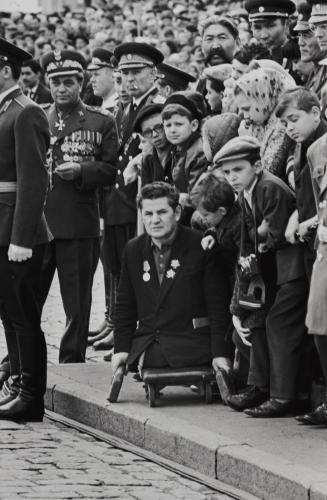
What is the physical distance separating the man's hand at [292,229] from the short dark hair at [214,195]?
65 cm

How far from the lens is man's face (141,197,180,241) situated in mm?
8992

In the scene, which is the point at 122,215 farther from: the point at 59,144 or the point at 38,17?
the point at 38,17

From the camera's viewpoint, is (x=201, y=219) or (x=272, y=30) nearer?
(x=201, y=219)

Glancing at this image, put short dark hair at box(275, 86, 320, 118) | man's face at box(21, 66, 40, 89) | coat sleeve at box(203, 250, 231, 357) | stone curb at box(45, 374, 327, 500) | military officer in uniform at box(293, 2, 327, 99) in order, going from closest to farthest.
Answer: stone curb at box(45, 374, 327, 500)
short dark hair at box(275, 86, 320, 118)
coat sleeve at box(203, 250, 231, 357)
military officer in uniform at box(293, 2, 327, 99)
man's face at box(21, 66, 40, 89)

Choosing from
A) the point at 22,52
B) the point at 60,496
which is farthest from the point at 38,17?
the point at 60,496

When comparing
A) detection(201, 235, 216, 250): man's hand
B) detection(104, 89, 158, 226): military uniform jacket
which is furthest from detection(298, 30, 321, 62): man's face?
detection(104, 89, 158, 226): military uniform jacket

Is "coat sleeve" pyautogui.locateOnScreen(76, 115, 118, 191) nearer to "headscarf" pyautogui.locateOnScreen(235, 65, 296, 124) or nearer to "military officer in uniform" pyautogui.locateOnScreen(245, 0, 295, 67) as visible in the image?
"military officer in uniform" pyautogui.locateOnScreen(245, 0, 295, 67)

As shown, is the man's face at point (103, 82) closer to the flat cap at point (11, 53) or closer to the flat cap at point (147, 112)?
the flat cap at point (147, 112)

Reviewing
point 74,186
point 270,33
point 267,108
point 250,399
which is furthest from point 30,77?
point 250,399

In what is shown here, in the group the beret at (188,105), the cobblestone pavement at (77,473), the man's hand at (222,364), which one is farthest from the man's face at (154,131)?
the cobblestone pavement at (77,473)

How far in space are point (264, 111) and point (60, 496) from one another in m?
2.71

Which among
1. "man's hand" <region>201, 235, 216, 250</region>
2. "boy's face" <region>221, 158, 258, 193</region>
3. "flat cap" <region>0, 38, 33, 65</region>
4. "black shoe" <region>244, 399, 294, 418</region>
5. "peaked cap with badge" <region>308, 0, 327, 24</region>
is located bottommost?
"black shoe" <region>244, 399, 294, 418</region>

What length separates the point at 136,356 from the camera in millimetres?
9016

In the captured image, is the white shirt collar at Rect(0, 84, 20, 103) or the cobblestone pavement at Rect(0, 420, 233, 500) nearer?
the cobblestone pavement at Rect(0, 420, 233, 500)
